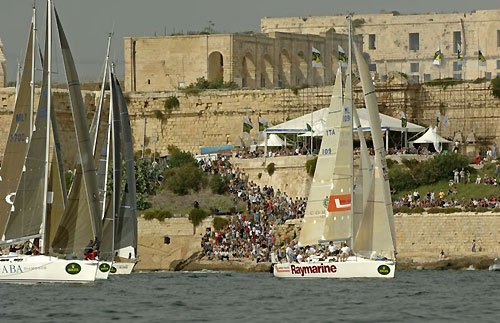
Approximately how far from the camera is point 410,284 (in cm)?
5028

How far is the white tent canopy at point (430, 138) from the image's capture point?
70.6 meters

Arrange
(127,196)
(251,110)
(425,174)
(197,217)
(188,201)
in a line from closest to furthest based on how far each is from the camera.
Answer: (127,196) < (197,217) < (425,174) < (188,201) < (251,110)

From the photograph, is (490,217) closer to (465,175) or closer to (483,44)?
(465,175)

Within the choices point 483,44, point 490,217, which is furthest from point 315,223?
point 483,44

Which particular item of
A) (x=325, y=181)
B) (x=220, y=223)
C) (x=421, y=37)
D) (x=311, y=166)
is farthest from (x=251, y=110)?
(x=325, y=181)

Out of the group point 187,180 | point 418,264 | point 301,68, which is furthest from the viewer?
point 301,68

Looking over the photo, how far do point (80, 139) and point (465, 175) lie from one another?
22770 mm

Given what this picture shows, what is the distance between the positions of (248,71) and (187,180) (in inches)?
547

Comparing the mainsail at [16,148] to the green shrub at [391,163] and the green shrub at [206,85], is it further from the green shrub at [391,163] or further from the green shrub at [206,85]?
the green shrub at [206,85]

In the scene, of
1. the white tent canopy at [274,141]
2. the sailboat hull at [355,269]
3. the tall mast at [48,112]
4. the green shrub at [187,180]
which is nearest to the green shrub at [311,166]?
the white tent canopy at [274,141]

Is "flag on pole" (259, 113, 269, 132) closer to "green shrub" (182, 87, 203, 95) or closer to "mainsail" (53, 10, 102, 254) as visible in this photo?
"green shrub" (182, 87, 203, 95)

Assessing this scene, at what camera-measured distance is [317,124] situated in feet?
229

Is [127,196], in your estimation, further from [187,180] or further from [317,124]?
[317,124]

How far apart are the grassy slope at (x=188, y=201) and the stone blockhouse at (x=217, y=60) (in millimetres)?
11832
